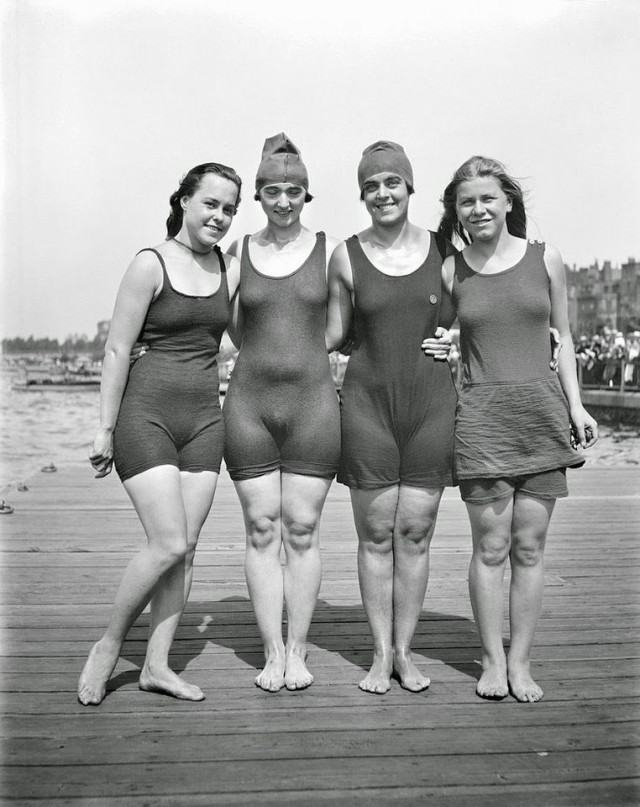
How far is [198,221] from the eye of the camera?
10.2 ft

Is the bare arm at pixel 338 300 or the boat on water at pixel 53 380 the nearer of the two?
the bare arm at pixel 338 300

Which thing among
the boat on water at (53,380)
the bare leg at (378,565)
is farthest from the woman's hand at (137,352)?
the boat on water at (53,380)

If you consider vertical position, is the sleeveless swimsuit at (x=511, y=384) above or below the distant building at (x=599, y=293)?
above

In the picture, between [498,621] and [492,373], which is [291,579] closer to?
[498,621]

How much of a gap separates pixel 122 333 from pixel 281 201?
74cm

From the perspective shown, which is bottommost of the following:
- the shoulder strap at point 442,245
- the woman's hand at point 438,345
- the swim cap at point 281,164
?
the woman's hand at point 438,345

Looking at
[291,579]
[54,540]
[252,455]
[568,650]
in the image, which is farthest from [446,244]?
[54,540]

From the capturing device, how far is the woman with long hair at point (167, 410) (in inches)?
117

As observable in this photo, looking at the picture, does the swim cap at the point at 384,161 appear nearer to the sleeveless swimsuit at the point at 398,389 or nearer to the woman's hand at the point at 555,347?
the sleeveless swimsuit at the point at 398,389

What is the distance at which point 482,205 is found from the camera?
10.1 ft

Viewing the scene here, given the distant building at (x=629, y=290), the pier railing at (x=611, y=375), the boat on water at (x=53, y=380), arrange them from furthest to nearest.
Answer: the distant building at (x=629, y=290) < the boat on water at (x=53, y=380) < the pier railing at (x=611, y=375)

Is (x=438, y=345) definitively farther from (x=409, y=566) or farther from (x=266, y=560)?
(x=266, y=560)

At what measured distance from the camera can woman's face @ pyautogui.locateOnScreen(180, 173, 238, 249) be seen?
10.2 feet

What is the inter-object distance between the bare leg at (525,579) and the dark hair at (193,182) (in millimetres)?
1485
